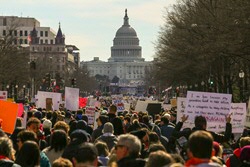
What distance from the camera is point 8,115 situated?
17.3 meters

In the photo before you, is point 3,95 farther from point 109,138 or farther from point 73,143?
point 73,143

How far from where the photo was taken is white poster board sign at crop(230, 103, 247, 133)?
20.3 m

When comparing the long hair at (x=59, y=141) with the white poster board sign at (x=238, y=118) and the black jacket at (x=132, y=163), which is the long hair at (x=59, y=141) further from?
the white poster board sign at (x=238, y=118)

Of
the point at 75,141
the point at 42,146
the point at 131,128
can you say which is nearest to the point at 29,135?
the point at 75,141

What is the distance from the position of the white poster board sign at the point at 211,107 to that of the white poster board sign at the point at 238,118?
35.7 inches

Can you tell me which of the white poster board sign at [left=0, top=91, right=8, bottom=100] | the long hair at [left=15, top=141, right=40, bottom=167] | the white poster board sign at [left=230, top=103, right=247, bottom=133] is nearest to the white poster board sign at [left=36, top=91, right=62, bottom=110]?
the white poster board sign at [left=0, top=91, right=8, bottom=100]

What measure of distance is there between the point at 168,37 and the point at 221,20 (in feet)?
105

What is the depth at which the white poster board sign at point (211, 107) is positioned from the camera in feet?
63.1

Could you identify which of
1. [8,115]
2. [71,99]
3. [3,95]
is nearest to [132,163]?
[8,115]

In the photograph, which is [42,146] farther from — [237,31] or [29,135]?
[237,31]

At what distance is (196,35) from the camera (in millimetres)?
59156

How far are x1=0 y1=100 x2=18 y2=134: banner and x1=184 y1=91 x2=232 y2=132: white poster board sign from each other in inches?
159

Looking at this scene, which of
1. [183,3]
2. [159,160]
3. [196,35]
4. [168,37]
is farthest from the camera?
[168,37]

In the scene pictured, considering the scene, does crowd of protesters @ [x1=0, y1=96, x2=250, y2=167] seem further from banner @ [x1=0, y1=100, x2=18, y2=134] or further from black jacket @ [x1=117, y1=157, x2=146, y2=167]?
banner @ [x1=0, y1=100, x2=18, y2=134]
